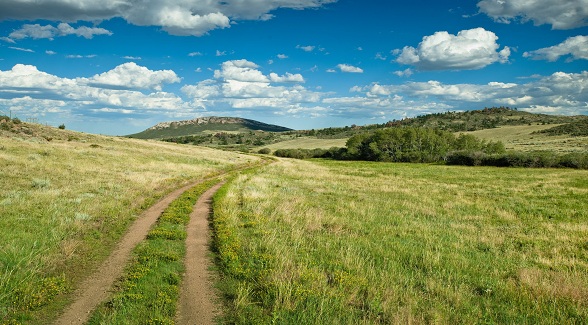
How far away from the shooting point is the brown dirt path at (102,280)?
798 cm

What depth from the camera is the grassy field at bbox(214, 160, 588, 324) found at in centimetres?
851

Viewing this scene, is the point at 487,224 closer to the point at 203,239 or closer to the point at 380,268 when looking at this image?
the point at 380,268

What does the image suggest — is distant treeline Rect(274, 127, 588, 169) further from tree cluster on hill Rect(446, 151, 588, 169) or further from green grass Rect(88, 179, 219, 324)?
green grass Rect(88, 179, 219, 324)

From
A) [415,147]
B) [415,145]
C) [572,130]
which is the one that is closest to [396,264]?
[415,147]

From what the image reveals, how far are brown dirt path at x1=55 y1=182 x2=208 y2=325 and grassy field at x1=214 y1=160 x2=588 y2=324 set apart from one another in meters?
2.88

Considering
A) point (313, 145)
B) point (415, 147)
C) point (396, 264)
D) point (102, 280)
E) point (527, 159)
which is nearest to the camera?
point (102, 280)

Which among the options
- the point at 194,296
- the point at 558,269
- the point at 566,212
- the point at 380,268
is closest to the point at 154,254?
the point at 194,296

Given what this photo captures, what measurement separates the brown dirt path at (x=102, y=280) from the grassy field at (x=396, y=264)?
2884 mm

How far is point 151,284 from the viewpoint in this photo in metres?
9.38

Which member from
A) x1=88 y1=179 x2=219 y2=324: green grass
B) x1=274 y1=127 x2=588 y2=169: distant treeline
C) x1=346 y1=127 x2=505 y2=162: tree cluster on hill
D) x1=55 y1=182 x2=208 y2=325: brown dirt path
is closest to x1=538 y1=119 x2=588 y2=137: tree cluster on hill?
x1=274 y1=127 x2=588 y2=169: distant treeline

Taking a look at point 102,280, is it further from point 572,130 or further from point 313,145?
point 572,130

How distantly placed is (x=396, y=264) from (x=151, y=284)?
24.1 ft

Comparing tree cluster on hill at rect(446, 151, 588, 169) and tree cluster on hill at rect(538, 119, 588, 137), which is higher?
tree cluster on hill at rect(538, 119, 588, 137)

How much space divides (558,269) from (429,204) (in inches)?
536
